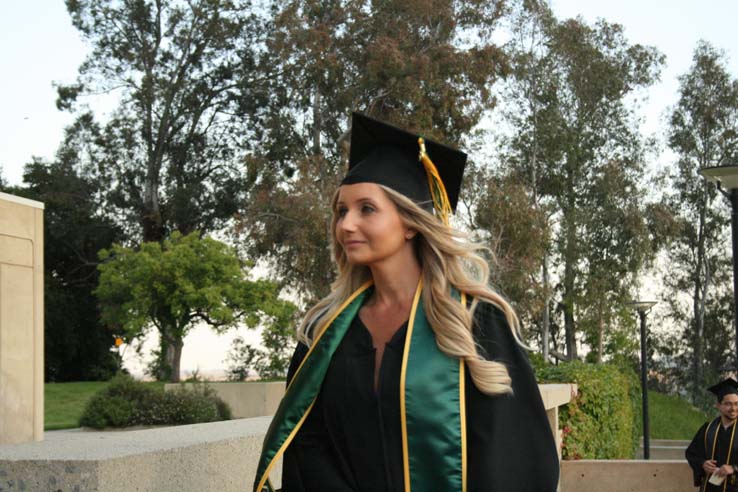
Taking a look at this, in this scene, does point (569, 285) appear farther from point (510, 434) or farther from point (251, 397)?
point (510, 434)

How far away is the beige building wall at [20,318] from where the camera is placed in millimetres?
8453

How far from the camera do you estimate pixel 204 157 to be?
39.2m

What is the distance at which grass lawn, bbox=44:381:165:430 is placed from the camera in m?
19.2

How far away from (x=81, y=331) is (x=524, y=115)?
20.3 m

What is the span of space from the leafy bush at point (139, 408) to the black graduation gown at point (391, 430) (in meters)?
13.2

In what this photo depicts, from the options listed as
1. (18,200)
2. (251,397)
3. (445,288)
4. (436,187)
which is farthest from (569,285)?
(445,288)

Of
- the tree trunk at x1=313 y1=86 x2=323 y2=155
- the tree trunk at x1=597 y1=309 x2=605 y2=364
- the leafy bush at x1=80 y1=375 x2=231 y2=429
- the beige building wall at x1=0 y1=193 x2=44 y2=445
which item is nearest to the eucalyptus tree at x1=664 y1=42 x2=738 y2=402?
the tree trunk at x1=597 y1=309 x2=605 y2=364

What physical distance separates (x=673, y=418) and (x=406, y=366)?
31.4 meters

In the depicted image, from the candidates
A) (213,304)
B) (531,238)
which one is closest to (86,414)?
(213,304)

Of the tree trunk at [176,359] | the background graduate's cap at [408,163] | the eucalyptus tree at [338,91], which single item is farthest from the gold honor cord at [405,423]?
the eucalyptus tree at [338,91]

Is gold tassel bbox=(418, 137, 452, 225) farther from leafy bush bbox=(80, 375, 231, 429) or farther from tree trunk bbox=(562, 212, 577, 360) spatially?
tree trunk bbox=(562, 212, 577, 360)

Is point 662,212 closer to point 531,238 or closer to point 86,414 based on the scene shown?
point 531,238

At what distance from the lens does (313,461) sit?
8.90 feet

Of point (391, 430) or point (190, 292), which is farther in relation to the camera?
point (190, 292)
